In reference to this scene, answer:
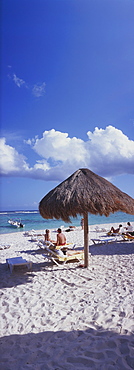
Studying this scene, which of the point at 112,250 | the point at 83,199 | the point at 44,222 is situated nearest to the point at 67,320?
the point at 83,199

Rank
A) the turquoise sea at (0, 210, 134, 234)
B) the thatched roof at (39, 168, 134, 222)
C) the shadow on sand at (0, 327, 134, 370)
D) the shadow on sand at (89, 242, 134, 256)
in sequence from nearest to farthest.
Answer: the shadow on sand at (0, 327, 134, 370), the thatched roof at (39, 168, 134, 222), the shadow on sand at (89, 242, 134, 256), the turquoise sea at (0, 210, 134, 234)

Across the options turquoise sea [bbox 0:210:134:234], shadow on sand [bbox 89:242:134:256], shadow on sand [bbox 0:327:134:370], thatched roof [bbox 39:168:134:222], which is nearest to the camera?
shadow on sand [bbox 0:327:134:370]

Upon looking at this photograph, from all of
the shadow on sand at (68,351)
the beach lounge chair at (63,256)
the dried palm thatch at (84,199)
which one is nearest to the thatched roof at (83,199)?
the dried palm thatch at (84,199)

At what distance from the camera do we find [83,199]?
5.34m

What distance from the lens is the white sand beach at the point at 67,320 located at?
7.79 ft

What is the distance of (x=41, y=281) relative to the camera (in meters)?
4.96

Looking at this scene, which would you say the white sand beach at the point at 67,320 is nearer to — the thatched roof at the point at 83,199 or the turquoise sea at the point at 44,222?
the thatched roof at the point at 83,199

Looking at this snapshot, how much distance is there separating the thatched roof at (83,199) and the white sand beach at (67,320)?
1.58 metres

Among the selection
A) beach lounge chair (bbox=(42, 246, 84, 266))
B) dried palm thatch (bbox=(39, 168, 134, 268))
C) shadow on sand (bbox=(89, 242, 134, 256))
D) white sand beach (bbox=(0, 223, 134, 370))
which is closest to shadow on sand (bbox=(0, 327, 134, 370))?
white sand beach (bbox=(0, 223, 134, 370))

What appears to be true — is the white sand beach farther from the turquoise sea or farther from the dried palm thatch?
the turquoise sea

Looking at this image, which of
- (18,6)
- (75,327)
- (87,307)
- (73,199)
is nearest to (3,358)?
(75,327)

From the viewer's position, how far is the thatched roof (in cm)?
535

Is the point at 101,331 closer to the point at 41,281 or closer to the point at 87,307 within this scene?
the point at 87,307

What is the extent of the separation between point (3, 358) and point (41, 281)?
8.23 feet
